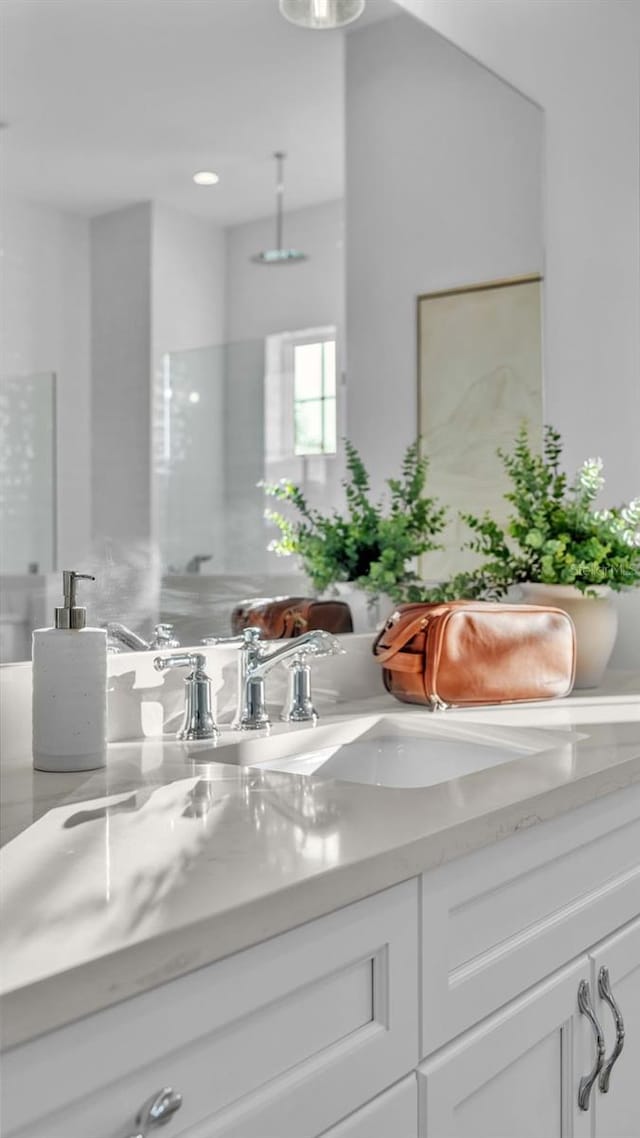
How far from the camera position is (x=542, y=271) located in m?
2.26

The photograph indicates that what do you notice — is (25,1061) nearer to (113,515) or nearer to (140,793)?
(140,793)

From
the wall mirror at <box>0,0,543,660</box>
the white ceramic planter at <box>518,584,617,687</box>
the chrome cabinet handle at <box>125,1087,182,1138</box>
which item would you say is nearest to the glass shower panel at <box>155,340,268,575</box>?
the wall mirror at <box>0,0,543,660</box>

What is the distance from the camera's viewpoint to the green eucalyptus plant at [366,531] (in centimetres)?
167

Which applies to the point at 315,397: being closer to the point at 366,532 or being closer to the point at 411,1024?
the point at 366,532

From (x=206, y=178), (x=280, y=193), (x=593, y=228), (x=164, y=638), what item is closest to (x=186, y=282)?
(x=206, y=178)

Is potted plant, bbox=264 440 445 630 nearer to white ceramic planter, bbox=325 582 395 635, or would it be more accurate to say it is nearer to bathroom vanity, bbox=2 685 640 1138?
white ceramic planter, bbox=325 582 395 635

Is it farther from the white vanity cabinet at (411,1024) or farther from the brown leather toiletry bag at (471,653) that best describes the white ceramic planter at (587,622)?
the white vanity cabinet at (411,1024)

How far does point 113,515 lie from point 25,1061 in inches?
33.3

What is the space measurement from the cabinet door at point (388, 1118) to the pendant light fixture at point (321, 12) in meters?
1.58

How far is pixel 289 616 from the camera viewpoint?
1672 mm

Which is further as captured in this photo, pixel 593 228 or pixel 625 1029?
pixel 593 228

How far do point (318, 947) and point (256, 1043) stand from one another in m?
0.08

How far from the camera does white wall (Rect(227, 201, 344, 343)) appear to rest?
1.51 m

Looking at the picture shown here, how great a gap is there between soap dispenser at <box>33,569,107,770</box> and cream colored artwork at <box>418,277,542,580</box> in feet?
3.06
